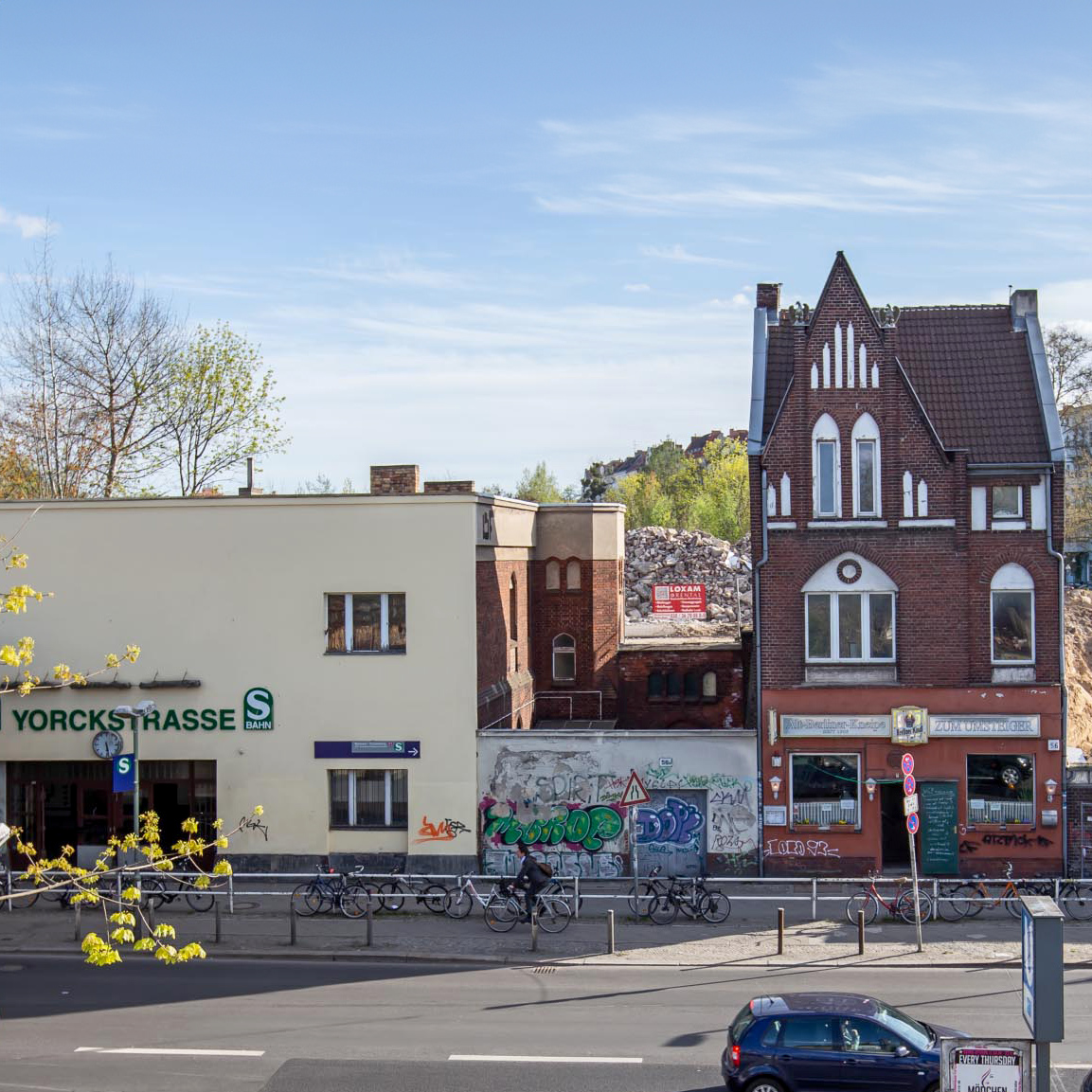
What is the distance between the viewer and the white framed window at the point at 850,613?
28469 mm

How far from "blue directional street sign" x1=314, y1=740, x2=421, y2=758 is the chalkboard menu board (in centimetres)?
1071

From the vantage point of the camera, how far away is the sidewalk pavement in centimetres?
2219

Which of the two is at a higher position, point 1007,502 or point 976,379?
point 976,379

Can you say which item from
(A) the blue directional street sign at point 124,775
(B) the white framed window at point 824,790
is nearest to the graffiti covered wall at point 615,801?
(B) the white framed window at point 824,790

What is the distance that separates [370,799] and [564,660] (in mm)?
10605

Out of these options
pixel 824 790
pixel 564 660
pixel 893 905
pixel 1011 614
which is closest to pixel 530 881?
pixel 893 905

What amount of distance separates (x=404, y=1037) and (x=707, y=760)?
12.2m

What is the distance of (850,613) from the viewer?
2855cm

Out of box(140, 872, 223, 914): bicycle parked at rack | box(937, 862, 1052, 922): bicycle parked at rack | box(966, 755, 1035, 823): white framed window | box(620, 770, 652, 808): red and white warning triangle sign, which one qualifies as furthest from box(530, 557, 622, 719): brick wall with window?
box(937, 862, 1052, 922): bicycle parked at rack

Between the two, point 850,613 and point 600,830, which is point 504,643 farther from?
point 850,613

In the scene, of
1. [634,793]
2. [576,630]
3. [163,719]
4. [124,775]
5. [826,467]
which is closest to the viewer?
[634,793]

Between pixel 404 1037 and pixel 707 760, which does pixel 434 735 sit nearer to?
pixel 707 760

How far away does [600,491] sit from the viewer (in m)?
129

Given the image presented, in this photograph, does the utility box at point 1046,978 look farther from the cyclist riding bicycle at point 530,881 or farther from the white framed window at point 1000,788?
the white framed window at point 1000,788
